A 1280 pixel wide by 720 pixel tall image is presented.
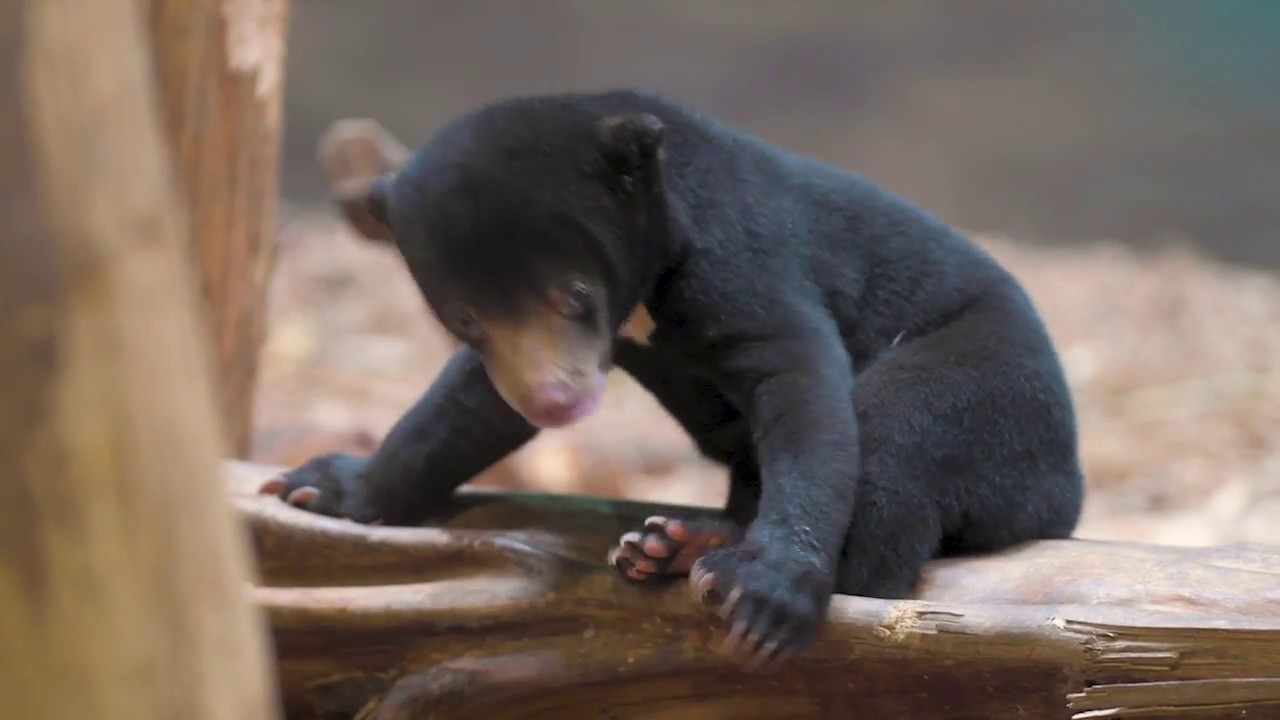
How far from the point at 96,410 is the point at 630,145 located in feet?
5.18

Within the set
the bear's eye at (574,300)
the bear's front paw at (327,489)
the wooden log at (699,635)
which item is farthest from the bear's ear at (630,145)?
the bear's front paw at (327,489)

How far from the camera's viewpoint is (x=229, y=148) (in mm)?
3424

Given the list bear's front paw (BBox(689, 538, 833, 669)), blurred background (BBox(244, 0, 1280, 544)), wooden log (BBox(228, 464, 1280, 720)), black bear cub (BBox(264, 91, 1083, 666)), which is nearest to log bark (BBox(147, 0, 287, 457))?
black bear cub (BBox(264, 91, 1083, 666))

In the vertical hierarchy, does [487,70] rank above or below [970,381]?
above

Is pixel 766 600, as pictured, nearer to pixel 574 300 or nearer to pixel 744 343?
pixel 744 343

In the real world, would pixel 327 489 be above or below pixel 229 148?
below

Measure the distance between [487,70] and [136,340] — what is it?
8.00 meters

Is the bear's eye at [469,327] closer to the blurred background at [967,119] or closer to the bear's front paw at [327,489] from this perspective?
the bear's front paw at [327,489]

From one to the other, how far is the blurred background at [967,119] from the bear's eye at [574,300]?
4326 millimetres

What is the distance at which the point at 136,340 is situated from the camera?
1.07 m

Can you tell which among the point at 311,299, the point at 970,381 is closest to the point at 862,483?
the point at 970,381

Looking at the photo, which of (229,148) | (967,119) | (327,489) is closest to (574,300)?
(327,489)

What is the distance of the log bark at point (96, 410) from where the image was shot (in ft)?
3.34

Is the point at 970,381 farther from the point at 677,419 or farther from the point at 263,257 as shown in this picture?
the point at 263,257
